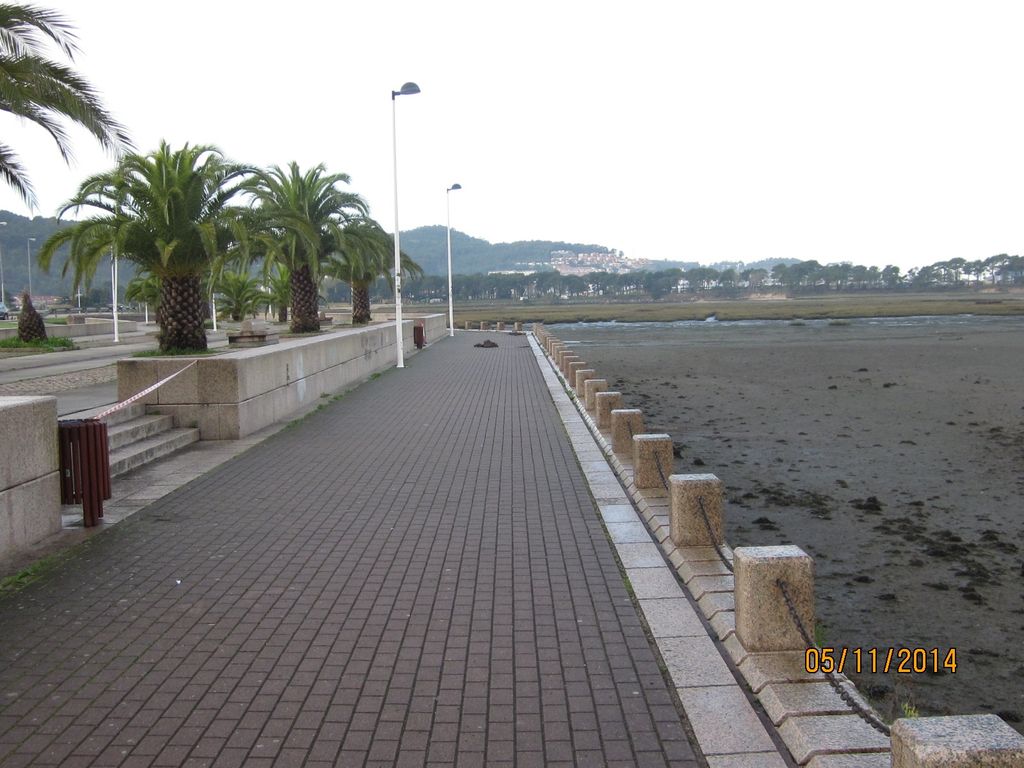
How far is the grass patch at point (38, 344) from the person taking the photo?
1084 inches

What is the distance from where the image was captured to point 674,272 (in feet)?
610

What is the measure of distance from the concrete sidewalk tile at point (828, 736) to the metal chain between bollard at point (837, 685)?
0.04 m

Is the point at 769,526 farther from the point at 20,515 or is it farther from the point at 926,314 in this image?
the point at 926,314

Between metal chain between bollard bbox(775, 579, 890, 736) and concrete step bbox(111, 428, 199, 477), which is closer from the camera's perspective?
metal chain between bollard bbox(775, 579, 890, 736)

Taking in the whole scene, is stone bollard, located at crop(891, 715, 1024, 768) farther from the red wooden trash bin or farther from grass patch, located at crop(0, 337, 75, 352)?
grass patch, located at crop(0, 337, 75, 352)

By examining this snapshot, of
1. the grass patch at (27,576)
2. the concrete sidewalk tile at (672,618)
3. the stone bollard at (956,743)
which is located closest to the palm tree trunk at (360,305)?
the grass patch at (27,576)

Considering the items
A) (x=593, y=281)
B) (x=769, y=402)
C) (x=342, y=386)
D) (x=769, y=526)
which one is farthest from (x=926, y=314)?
(x=593, y=281)

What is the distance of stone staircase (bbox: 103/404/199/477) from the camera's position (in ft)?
33.1

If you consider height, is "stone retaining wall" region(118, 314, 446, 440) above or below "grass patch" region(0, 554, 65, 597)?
above

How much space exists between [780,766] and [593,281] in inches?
7179

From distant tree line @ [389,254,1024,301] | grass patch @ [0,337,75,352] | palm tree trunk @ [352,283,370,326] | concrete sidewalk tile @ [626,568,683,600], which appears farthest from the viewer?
distant tree line @ [389,254,1024,301]

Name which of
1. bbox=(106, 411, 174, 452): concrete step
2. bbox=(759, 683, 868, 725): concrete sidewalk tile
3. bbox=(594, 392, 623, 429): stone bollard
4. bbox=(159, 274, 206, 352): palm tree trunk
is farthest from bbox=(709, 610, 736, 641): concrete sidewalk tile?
bbox=(159, 274, 206, 352): palm tree trunk
